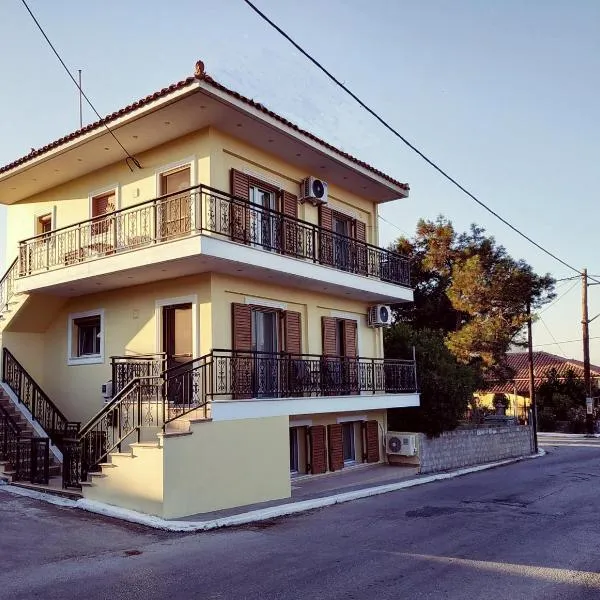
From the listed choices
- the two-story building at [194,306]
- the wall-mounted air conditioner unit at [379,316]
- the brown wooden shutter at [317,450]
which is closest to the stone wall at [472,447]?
the two-story building at [194,306]

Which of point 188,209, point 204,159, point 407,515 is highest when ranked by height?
point 204,159

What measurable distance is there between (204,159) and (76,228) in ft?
13.8

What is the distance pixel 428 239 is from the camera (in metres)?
30.9

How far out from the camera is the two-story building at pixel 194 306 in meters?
12.2

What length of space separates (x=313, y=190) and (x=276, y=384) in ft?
Result: 17.0

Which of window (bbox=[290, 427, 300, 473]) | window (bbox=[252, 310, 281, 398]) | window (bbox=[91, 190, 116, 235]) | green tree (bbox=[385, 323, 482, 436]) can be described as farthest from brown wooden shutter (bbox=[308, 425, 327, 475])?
window (bbox=[91, 190, 116, 235])

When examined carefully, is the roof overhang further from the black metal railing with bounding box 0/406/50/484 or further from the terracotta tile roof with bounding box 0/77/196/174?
the black metal railing with bounding box 0/406/50/484

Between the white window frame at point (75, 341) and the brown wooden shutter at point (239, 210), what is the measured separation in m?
4.52

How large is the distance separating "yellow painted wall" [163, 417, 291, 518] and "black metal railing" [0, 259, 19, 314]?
7806 mm

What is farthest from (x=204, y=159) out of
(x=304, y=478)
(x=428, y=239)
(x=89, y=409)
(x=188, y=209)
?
(x=428, y=239)

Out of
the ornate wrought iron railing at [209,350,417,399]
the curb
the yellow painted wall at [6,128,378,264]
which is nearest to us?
the curb

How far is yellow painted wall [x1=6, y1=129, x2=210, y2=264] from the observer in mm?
14133

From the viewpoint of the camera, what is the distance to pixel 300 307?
16.5 meters

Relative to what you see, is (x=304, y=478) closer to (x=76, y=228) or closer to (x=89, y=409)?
(x=89, y=409)
